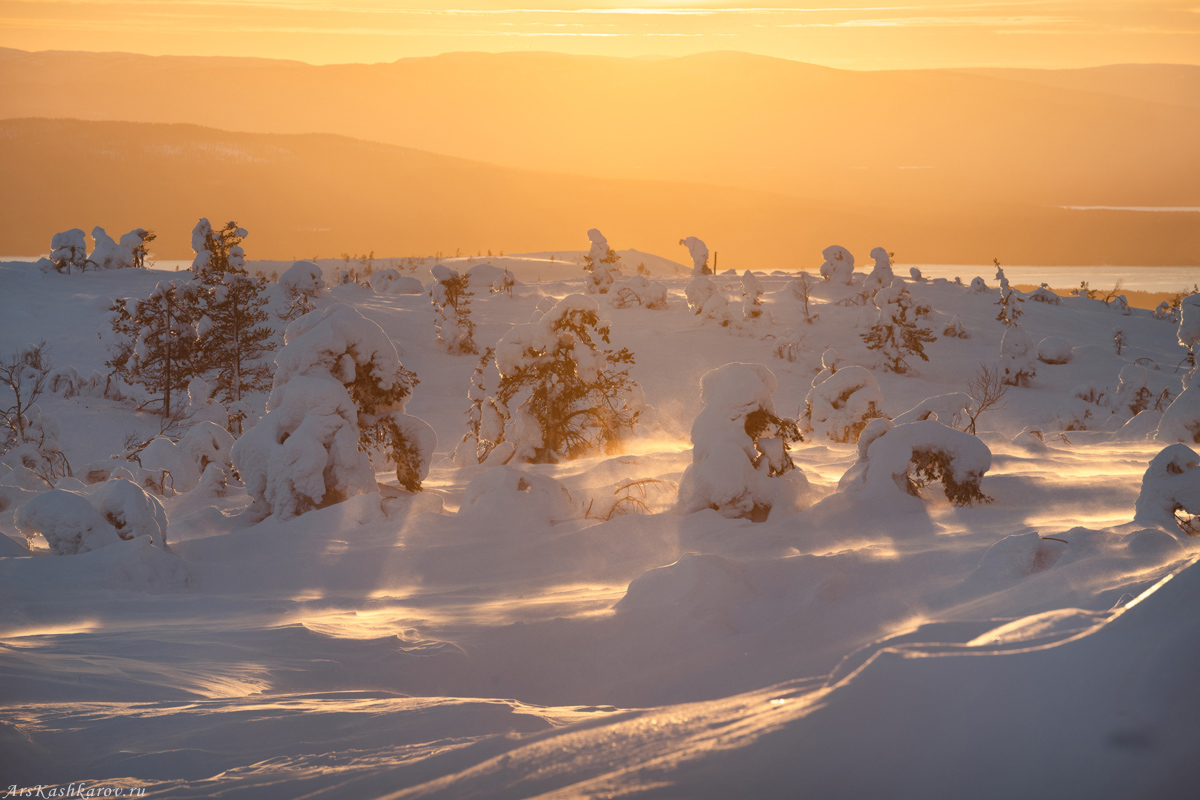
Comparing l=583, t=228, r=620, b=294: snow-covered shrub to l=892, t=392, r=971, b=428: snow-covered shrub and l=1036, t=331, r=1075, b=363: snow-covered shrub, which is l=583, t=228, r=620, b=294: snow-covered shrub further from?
l=892, t=392, r=971, b=428: snow-covered shrub

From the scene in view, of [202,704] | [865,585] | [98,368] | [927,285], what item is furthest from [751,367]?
[927,285]

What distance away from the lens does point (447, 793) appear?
2469 mm

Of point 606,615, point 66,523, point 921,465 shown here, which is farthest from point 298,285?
point 606,615

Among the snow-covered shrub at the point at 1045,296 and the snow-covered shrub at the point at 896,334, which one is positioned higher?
the snow-covered shrub at the point at 1045,296

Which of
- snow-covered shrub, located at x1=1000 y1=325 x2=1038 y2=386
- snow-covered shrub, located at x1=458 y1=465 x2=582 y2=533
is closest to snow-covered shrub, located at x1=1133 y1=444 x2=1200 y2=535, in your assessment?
snow-covered shrub, located at x1=458 y1=465 x2=582 y2=533

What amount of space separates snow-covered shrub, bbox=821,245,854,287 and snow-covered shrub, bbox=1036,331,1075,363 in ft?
28.1

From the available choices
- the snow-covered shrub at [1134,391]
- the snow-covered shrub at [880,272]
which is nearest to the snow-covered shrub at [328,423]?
the snow-covered shrub at [1134,391]

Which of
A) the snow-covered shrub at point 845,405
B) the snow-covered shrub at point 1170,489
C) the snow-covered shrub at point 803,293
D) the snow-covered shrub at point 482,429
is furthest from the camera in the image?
the snow-covered shrub at point 803,293

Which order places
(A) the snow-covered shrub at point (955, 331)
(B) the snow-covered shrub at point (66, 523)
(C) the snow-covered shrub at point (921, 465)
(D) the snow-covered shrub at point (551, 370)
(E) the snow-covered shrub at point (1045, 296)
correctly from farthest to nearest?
1. (E) the snow-covered shrub at point (1045, 296)
2. (A) the snow-covered shrub at point (955, 331)
3. (D) the snow-covered shrub at point (551, 370)
4. (C) the snow-covered shrub at point (921, 465)
5. (B) the snow-covered shrub at point (66, 523)

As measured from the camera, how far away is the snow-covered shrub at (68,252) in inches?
1017

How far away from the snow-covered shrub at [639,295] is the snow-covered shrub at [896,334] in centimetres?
727

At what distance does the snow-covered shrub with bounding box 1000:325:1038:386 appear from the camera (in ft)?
67.2

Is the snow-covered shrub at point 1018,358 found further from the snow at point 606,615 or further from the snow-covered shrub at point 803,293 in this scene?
the snow at point 606,615

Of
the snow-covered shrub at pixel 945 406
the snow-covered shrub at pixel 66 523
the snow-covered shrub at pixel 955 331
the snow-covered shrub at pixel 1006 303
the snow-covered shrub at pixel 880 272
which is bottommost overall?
the snow-covered shrub at pixel 66 523
